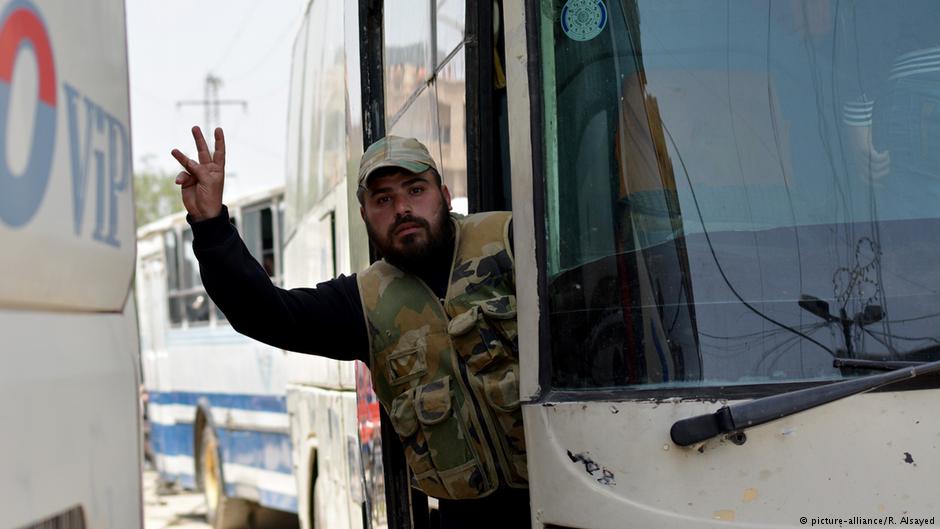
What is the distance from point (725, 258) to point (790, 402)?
0.35 m

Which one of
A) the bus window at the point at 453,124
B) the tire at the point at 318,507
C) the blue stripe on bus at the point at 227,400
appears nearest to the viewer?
the bus window at the point at 453,124

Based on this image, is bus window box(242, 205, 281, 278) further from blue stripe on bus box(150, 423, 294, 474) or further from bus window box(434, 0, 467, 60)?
bus window box(434, 0, 467, 60)

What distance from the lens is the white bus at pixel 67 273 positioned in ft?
5.76

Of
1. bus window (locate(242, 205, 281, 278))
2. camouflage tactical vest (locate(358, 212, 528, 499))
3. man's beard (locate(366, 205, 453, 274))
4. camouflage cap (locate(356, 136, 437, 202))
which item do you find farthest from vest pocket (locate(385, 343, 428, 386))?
bus window (locate(242, 205, 281, 278))

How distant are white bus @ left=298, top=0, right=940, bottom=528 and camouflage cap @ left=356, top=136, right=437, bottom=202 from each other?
0.67 meters

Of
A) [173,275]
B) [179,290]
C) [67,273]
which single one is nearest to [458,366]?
[67,273]

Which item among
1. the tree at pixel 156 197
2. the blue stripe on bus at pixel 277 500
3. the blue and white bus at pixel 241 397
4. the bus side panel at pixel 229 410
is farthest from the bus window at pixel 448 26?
the tree at pixel 156 197

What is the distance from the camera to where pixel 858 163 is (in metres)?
2.46

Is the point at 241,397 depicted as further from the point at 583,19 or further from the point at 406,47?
the point at 583,19

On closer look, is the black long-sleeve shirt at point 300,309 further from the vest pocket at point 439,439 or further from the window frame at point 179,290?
the window frame at point 179,290

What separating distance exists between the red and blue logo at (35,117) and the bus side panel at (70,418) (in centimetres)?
16

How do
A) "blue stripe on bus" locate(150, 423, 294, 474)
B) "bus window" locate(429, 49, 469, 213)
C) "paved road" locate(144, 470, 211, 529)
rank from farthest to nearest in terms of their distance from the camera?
1. "paved road" locate(144, 470, 211, 529)
2. "blue stripe on bus" locate(150, 423, 294, 474)
3. "bus window" locate(429, 49, 469, 213)

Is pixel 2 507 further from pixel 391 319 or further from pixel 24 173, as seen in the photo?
pixel 391 319

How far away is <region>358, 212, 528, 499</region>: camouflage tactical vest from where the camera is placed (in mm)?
3012
